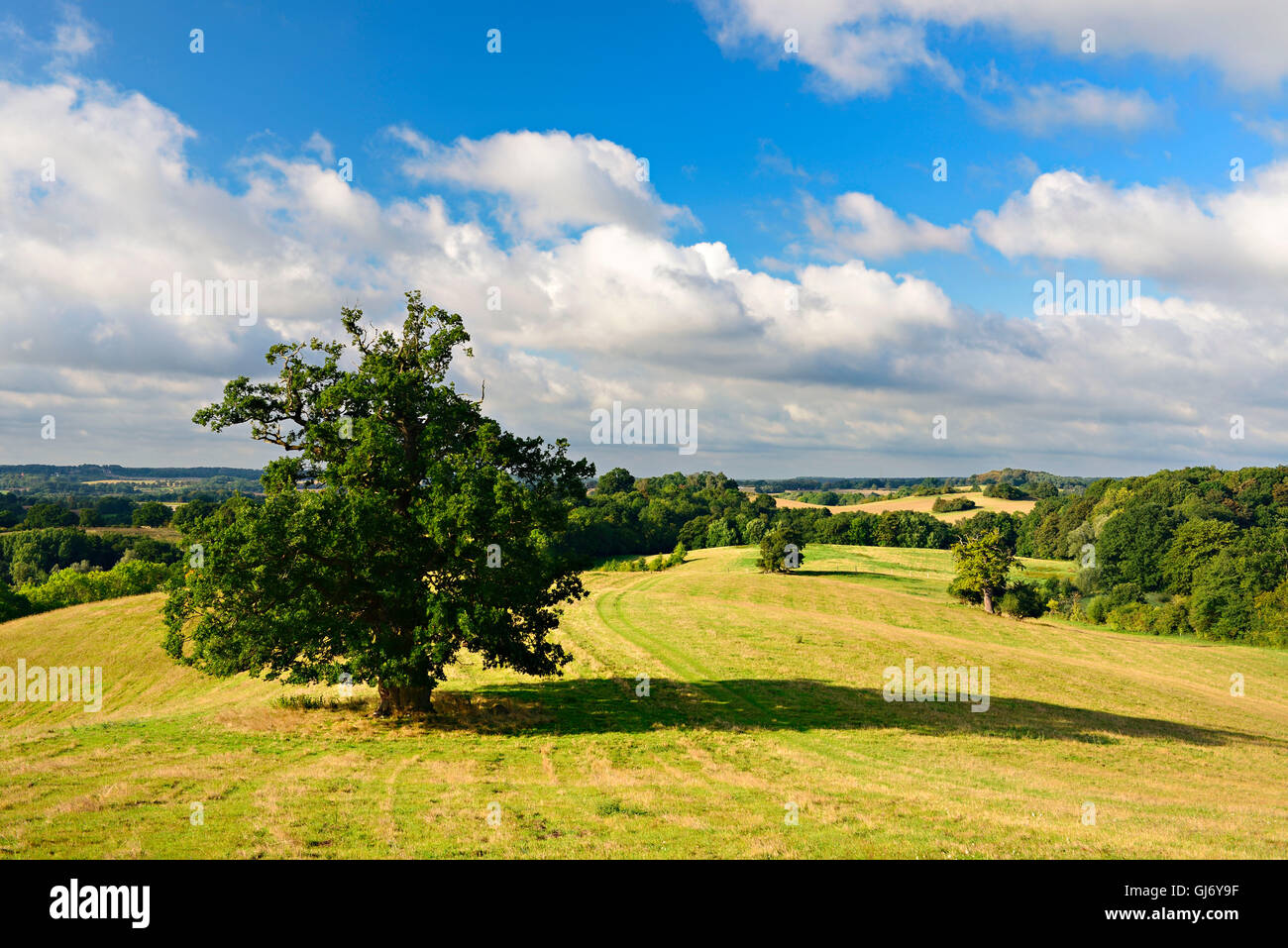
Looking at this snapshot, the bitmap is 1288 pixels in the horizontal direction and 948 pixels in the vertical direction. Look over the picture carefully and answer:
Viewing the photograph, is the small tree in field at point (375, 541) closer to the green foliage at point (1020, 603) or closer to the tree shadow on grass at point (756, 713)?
the tree shadow on grass at point (756, 713)

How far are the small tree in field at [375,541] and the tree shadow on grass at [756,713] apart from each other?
11.7ft

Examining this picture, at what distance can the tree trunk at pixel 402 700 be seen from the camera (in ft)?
101

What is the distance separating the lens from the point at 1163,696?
47.8 meters

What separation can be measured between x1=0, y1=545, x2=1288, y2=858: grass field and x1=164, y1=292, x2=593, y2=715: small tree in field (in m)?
3.79

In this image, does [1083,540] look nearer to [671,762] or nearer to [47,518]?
[671,762]

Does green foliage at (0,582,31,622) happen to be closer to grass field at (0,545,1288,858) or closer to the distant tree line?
the distant tree line

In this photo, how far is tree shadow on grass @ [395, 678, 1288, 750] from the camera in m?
31.7

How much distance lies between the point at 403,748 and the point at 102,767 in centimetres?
925

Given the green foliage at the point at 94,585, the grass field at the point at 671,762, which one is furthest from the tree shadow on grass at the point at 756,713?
the green foliage at the point at 94,585

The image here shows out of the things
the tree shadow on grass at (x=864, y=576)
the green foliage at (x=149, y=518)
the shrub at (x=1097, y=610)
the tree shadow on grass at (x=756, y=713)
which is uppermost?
the green foliage at (x=149, y=518)

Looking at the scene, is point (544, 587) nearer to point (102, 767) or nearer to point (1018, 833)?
point (102, 767)

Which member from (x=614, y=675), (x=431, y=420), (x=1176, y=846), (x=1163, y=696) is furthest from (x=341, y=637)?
(x=1163, y=696)

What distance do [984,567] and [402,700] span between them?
241ft

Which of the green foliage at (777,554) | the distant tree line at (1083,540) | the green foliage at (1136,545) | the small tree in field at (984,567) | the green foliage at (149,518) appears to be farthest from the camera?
the green foliage at (149,518)
